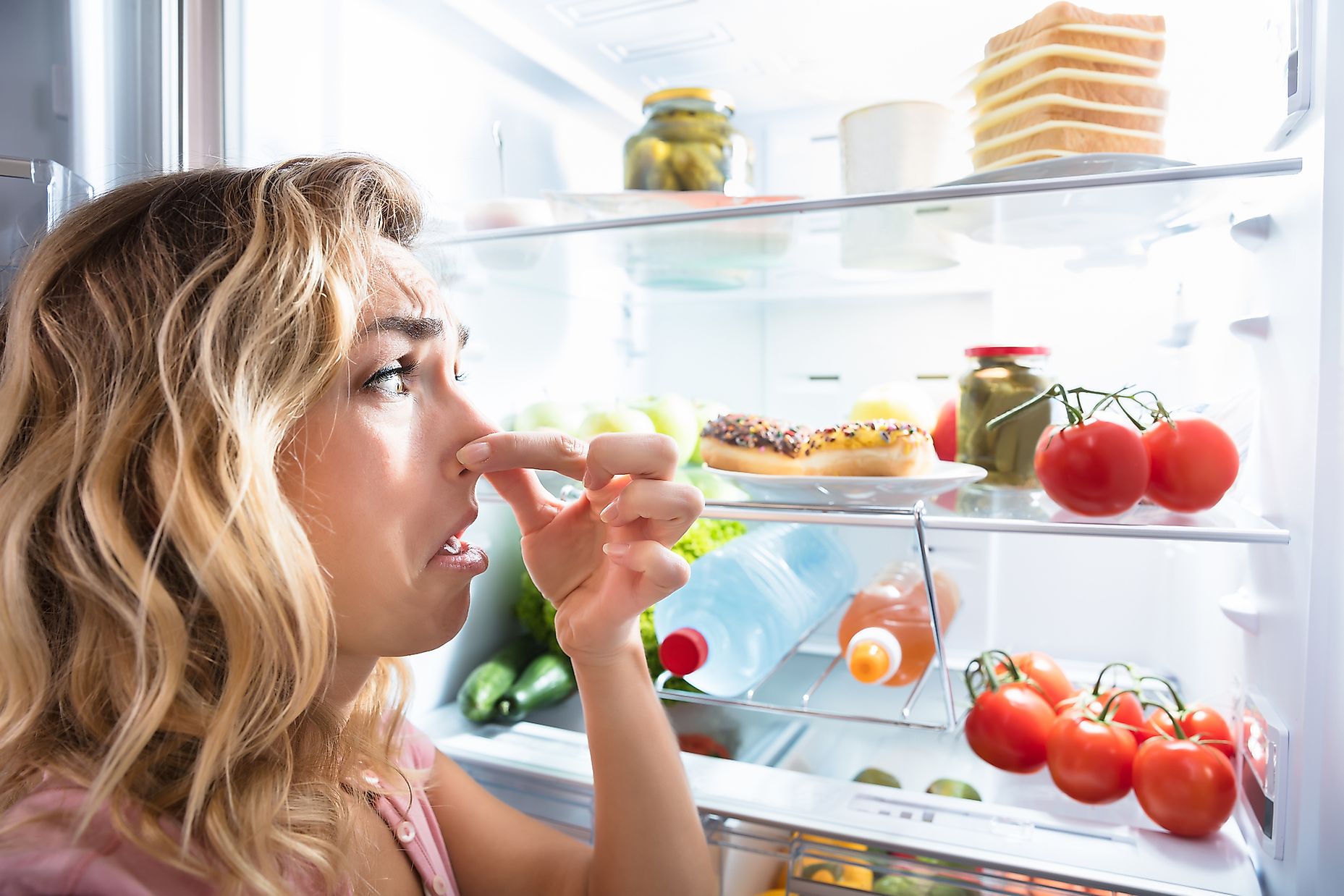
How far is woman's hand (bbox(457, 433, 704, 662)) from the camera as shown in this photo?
780 mm

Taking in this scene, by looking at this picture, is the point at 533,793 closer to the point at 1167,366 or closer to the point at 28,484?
the point at 28,484

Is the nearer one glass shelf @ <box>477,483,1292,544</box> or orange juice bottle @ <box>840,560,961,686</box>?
glass shelf @ <box>477,483,1292,544</box>

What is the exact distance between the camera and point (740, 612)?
1221 millimetres

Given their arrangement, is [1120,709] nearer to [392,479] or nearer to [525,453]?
[525,453]

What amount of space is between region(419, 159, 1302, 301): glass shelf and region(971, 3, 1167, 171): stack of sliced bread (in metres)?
0.06

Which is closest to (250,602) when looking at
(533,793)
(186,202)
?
(186,202)

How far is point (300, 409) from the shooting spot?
669 mm

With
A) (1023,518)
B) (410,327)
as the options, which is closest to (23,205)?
(410,327)

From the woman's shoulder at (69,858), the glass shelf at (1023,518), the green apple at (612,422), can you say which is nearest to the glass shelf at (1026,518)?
the glass shelf at (1023,518)

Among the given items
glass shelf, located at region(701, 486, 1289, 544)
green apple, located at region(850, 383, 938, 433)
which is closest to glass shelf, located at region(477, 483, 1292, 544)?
glass shelf, located at region(701, 486, 1289, 544)

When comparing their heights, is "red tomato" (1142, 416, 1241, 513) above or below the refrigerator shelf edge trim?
below

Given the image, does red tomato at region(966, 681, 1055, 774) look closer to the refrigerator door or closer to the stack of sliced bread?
the stack of sliced bread

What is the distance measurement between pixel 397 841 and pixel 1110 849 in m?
0.72

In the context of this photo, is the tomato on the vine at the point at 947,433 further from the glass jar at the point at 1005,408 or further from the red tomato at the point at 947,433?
the glass jar at the point at 1005,408
